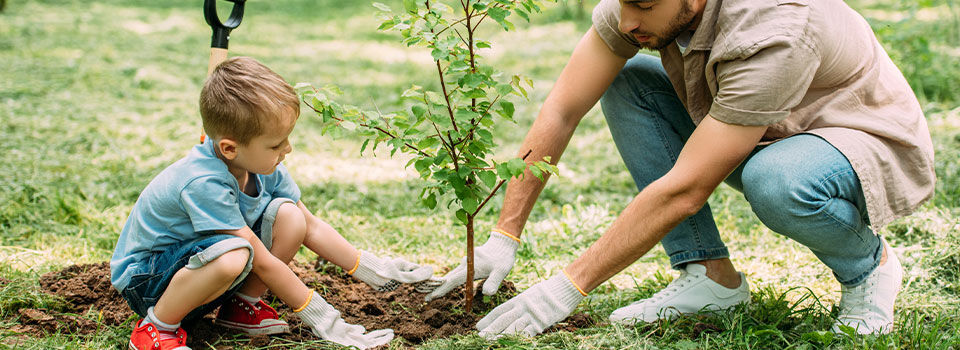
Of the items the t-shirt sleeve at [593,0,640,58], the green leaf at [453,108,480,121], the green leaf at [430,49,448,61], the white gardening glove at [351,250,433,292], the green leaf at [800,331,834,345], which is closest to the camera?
the green leaf at [430,49,448,61]

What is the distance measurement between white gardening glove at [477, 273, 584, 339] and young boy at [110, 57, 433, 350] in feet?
1.17

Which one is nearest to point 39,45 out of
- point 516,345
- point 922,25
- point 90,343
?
point 90,343

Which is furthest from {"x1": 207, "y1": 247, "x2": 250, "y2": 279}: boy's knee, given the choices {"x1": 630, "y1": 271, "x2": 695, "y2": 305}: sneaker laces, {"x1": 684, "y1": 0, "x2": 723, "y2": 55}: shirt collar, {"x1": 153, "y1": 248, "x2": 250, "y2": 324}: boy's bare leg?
{"x1": 684, "y1": 0, "x2": 723, "y2": 55}: shirt collar

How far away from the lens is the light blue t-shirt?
7.13ft

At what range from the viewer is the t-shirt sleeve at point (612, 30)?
101 inches

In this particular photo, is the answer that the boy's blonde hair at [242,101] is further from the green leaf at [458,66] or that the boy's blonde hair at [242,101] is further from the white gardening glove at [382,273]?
the white gardening glove at [382,273]

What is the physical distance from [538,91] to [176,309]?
4462 mm

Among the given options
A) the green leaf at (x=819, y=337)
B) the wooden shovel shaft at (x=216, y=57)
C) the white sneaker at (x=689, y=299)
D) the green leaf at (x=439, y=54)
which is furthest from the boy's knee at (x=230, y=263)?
the green leaf at (x=819, y=337)

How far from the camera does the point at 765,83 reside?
2088mm

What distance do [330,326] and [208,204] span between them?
514 millimetres

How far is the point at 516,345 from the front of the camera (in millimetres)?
2248

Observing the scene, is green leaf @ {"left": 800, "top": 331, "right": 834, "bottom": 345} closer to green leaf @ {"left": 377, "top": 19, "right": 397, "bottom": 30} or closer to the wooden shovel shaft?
green leaf @ {"left": 377, "top": 19, "right": 397, "bottom": 30}

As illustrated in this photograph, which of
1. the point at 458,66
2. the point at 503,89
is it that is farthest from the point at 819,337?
the point at 458,66

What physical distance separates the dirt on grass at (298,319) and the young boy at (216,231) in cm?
9
